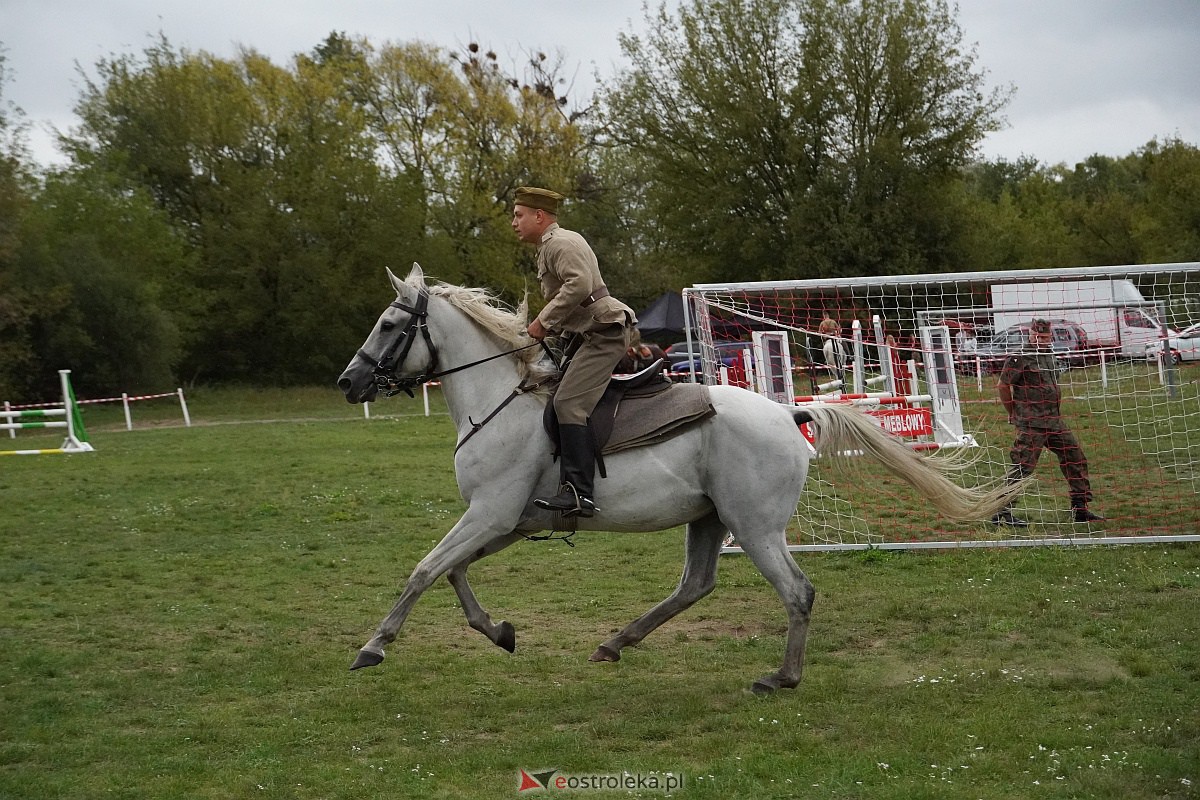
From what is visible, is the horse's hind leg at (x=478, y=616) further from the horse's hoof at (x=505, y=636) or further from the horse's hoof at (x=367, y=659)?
the horse's hoof at (x=367, y=659)

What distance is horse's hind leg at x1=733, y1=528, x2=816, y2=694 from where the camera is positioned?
688 centimetres

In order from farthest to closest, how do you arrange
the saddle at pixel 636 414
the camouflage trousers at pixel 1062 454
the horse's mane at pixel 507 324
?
the camouflage trousers at pixel 1062 454 → the horse's mane at pixel 507 324 → the saddle at pixel 636 414

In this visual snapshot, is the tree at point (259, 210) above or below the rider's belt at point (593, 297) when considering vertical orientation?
above

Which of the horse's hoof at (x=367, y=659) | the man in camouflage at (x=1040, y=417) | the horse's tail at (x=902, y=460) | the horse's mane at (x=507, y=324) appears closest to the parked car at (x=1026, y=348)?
the man in camouflage at (x=1040, y=417)

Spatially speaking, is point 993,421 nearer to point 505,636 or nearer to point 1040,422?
point 1040,422

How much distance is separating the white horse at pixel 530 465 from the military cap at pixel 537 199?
689 mm

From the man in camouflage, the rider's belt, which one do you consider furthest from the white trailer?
Answer: the rider's belt

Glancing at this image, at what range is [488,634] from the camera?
23.6 feet

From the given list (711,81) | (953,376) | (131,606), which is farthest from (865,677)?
(711,81)

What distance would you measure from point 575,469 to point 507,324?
1.18 metres

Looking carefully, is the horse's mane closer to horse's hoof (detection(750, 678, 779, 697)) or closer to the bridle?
the bridle

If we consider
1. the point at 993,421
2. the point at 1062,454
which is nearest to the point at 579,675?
the point at 1062,454

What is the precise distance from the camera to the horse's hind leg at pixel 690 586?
24.8 ft

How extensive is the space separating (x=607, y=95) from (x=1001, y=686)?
43.2 m
